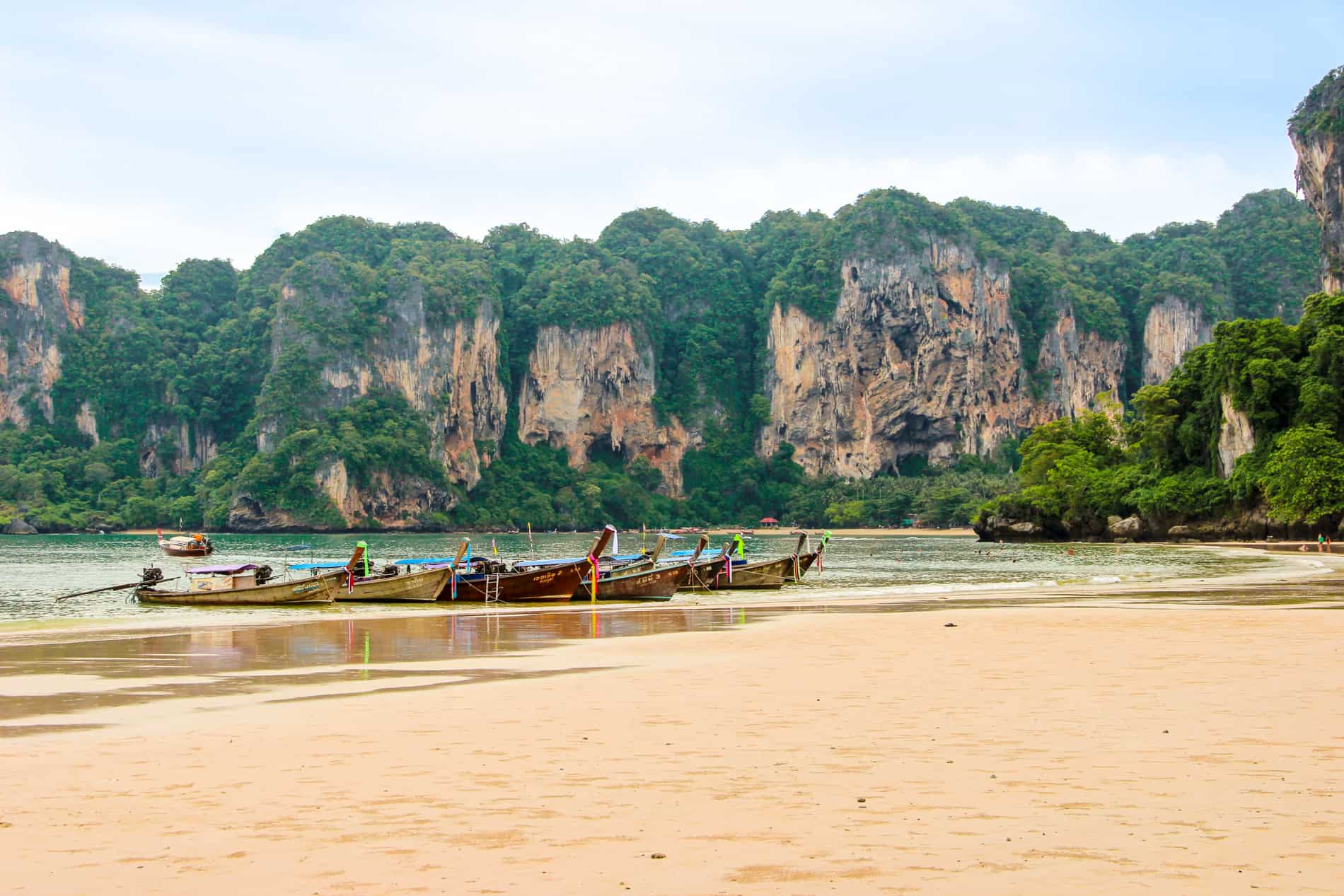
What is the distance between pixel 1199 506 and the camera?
62906 millimetres

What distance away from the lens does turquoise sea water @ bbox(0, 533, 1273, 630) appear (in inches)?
1080

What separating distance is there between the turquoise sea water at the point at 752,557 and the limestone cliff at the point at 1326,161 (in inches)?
1009

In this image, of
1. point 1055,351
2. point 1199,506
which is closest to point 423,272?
point 1055,351

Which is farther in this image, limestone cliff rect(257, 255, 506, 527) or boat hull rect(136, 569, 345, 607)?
limestone cliff rect(257, 255, 506, 527)

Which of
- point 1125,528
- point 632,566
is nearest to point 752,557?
point 632,566

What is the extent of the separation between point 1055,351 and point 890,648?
13430cm

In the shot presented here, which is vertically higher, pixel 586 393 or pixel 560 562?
pixel 586 393

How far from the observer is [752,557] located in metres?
52.9

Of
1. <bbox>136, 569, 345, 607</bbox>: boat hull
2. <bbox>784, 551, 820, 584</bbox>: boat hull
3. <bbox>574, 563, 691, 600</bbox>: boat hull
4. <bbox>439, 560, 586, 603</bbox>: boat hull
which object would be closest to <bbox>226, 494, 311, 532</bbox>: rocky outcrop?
<bbox>784, 551, 820, 584</bbox>: boat hull

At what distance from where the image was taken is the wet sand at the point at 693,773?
5.49m

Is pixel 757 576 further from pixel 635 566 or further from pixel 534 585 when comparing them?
pixel 534 585

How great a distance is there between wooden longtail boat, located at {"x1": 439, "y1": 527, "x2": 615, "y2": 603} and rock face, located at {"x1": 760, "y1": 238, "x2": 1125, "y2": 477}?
362 feet

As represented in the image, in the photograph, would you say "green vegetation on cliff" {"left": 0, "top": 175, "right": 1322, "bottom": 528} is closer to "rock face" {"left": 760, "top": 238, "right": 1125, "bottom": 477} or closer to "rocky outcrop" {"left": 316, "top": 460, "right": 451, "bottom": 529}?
"rocky outcrop" {"left": 316, "top": 460, "right": 451, "bottom": 529}

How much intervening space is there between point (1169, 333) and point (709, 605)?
130370 mm
